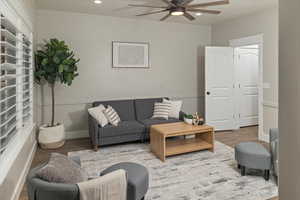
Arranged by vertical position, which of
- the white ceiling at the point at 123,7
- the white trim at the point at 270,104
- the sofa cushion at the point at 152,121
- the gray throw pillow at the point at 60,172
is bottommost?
the sofa cushion at the point at 152,121

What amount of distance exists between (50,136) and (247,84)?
5083mm

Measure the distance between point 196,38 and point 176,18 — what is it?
95 cm

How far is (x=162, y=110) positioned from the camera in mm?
4703

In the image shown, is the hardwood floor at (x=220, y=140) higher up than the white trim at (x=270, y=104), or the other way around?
the white trim at (x=270, y=104)

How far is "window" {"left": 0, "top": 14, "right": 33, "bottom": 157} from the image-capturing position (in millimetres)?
2141

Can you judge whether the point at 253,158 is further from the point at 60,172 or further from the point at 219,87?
the point at 219,87

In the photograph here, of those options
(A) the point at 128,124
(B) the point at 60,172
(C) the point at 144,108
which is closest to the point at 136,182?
(B) the point at 60,172

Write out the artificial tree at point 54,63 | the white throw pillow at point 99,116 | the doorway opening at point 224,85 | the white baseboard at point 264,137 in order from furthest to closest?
the doorway opening at point 224,85, the white baseboard at point 264,137, the white throw pillow at point 99,116, the artificial tree at point 54,63

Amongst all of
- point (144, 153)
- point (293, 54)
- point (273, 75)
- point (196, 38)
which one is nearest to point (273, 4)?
point (273, 75)

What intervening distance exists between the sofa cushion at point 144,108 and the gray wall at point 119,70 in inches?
14.5

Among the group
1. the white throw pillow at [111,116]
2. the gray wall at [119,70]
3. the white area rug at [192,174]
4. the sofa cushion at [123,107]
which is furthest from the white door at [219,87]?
the white throw pillow at [111,116]

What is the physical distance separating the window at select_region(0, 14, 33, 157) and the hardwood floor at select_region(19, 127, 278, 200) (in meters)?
0.66

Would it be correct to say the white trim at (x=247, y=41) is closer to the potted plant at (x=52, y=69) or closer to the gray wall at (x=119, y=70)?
the gray wall at (x=119, y=70)

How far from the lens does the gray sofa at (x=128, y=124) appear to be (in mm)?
3943
